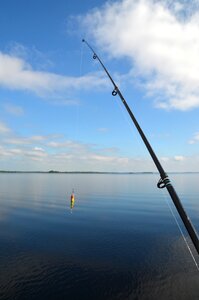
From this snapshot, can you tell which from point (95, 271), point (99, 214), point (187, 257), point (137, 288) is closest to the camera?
point (137, 288)

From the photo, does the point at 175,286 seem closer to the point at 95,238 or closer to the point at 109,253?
the point at 109,253

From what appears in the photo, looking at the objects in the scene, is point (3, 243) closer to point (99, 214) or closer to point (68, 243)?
point (68, 243)

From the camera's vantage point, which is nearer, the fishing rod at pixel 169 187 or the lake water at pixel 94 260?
the fishing rod at pixel 169 187

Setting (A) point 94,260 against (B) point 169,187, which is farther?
(A) point 94,260

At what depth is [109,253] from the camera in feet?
78.9

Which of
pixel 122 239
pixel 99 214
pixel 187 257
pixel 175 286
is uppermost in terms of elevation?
pixel 99 214

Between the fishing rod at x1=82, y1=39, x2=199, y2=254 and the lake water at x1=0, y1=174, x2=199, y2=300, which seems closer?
the fishing rod at x1=82, y1=39, x2=199, y2=254

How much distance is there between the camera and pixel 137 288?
17.9 metres

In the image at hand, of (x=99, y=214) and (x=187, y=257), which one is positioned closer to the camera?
(x=187, y=257)

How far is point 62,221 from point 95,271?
1841 cm

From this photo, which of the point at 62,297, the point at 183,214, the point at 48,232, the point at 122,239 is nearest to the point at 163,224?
the point at 122,239

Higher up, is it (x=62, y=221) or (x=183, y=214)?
(x=62, y=221)

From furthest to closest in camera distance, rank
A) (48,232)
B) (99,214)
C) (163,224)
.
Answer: (99,214) → (163,224) → (48,232)

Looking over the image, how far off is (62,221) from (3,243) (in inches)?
481
